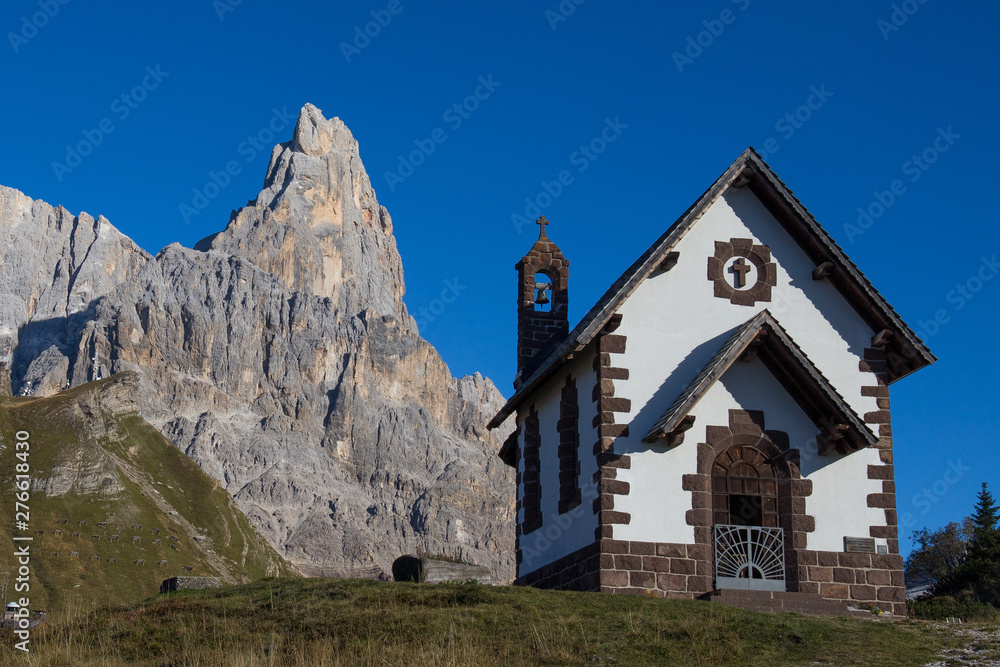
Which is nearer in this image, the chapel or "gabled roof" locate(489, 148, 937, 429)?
the chapel

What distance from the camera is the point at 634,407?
20234 mm

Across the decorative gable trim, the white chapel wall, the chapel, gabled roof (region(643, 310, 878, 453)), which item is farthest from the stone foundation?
gabled roof (region(643, 310, 878, 453))

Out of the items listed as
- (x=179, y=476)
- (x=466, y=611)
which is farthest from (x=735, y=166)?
(x=179, y=476)

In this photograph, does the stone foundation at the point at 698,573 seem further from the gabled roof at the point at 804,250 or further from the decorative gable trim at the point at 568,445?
the gabled roof at the point at 804,250

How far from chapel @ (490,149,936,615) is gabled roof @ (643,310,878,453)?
0.04 m

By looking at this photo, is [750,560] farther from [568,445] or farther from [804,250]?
[804,250]

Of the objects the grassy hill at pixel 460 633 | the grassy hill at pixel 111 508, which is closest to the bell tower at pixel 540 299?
the grassy hill at pixel 460 633

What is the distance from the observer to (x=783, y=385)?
68.0 ft

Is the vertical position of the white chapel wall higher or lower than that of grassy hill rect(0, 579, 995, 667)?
higher

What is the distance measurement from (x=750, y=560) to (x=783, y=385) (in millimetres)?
3392

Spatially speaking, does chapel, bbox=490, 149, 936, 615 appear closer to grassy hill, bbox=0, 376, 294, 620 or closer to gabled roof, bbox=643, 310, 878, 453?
gabled roof, bbox=643, 310, 878, 453

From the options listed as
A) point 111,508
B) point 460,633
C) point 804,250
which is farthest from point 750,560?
point 111,508

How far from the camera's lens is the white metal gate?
64.3ft

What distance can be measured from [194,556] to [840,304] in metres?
113
